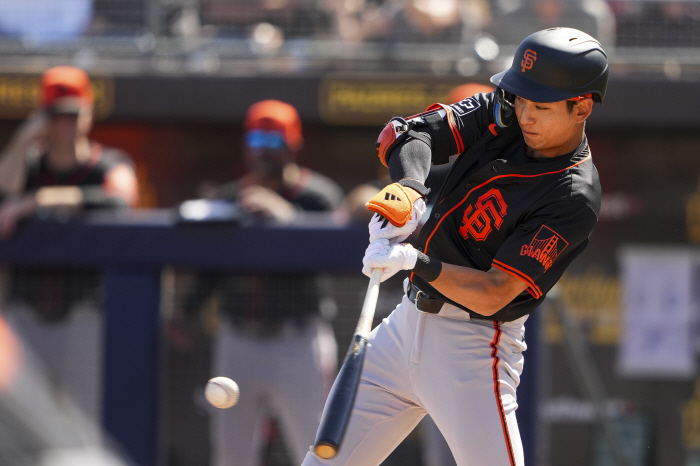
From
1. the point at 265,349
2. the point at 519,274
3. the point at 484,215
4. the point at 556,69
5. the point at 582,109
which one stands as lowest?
the point at 265,349

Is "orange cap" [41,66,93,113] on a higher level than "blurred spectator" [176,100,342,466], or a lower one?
higher

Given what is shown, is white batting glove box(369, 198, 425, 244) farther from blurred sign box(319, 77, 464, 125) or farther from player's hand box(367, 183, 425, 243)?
blurred sign box(319, 77, 464, 125)

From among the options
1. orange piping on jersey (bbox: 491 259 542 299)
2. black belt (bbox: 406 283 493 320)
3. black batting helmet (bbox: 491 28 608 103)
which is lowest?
black belt (bbox: 406 283 493 320)

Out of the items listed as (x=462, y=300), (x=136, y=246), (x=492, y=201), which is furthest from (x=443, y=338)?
(x=136, y=246)

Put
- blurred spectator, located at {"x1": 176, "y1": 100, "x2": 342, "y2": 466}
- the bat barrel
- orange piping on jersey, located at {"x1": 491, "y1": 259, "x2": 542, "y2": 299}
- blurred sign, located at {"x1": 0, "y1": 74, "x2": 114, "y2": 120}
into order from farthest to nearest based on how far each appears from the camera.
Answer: blurred sign, located at {"x1": 0, "y1": 74, "x2": 114, "y2": 120} < blurred spectator, located at {"x1": 176, "y1": 100, "x2": 342, "y2": 466} < orange piping on jersey, located at {"x1": 491, "y1": 259, "x2": 542, "y2": 299} < the bat barrel

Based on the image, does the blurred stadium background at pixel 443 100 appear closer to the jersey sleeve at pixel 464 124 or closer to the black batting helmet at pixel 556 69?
the jersey sleeve at pixel 464 124

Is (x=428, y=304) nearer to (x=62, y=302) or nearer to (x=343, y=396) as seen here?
(x=343, y=396)

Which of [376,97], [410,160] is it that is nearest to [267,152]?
[376,97]

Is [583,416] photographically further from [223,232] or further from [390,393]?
[390,393]

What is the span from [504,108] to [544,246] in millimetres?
439

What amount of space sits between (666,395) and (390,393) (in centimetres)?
348

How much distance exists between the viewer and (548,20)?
230 inches

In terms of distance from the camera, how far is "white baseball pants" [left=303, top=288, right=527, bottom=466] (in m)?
2.65

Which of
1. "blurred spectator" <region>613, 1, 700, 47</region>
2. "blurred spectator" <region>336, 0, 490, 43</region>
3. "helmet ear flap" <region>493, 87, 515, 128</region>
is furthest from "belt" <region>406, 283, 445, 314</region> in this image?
"blurred spectator" <region>613, 1, 700, 47</region>
